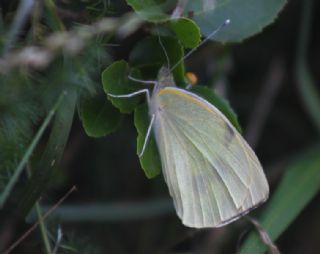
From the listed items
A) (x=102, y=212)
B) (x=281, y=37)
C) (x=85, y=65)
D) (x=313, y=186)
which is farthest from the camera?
(x=281, y=37)

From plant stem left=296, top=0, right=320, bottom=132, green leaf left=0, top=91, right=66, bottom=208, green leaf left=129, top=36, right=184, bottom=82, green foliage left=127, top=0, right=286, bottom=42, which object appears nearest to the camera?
green leaf left=0, top=91, right=66, bottom=208

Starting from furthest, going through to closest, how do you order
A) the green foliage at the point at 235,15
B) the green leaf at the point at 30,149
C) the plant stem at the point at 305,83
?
the plant stem at the point at 305,83 → the green foliage at the point at 235,15 → the green leaf at the point at 30,149

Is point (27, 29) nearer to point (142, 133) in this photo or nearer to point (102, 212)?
point (142, 133)

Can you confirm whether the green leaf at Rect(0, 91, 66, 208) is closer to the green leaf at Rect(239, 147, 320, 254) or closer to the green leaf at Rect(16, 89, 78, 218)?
the green leaf at Rect(16, 89, 78, 218)

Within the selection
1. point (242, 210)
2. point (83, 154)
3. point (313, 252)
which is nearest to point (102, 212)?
point (83, 154)

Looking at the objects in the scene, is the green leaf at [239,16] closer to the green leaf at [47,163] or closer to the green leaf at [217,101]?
the green leaf at [217,101]

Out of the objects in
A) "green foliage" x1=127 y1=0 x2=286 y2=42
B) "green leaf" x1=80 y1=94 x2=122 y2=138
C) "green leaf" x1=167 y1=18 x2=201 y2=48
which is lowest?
"green leaf" x1=80 y1=94 x2=122 y2=138

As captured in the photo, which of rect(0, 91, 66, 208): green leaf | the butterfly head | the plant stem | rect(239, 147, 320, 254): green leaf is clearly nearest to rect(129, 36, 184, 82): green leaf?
the butterfly head

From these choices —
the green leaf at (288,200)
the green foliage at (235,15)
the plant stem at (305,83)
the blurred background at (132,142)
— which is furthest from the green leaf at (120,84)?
the plant stem at (305,83)
